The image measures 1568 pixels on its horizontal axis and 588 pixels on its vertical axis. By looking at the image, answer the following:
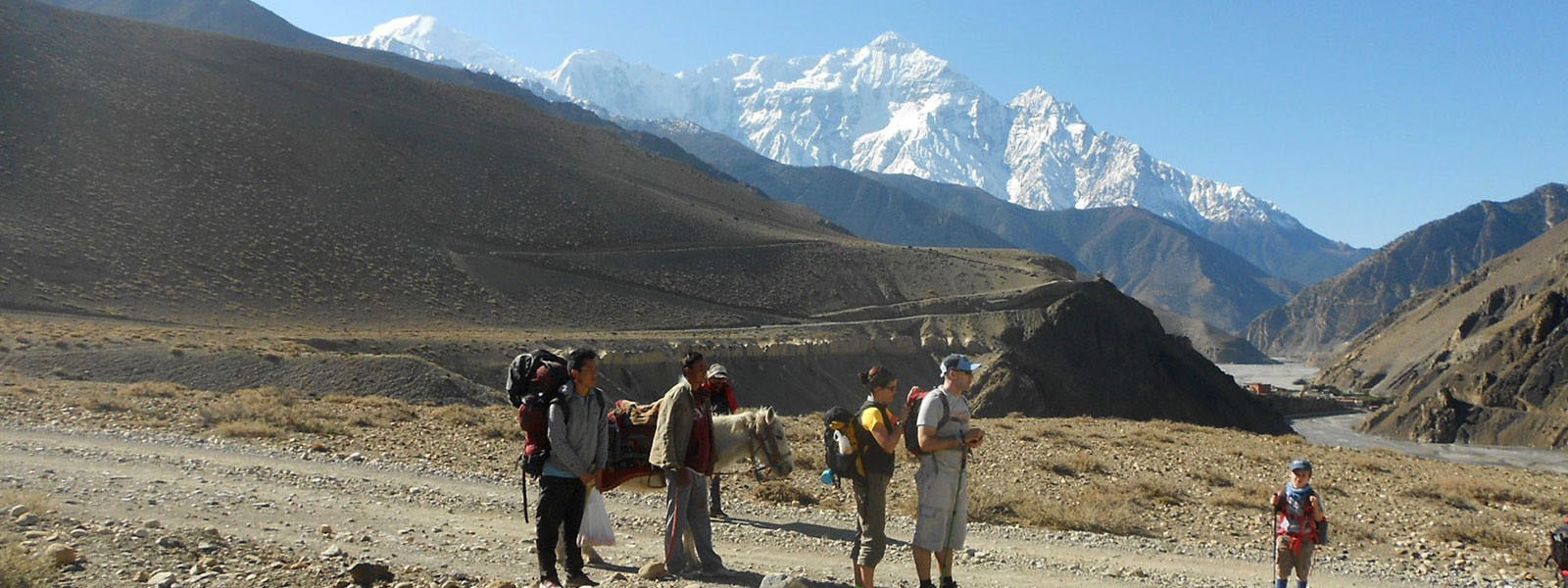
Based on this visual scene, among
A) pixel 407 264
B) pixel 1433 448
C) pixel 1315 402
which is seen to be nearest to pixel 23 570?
pixel 407 264

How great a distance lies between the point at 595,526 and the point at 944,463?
3026 millimetres

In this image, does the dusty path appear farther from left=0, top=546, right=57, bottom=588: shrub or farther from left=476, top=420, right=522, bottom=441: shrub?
left=476, top=420, right=522, bottom=441: shrub

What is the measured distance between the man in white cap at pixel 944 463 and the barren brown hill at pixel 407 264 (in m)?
25.5

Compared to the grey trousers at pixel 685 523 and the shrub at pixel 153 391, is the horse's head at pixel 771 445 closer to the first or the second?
the grey trousers at pixel 685 523

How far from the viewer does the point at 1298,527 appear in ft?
26.9

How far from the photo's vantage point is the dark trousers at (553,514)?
283 inches

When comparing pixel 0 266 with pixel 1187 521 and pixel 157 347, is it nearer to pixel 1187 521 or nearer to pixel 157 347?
pixel 157 347

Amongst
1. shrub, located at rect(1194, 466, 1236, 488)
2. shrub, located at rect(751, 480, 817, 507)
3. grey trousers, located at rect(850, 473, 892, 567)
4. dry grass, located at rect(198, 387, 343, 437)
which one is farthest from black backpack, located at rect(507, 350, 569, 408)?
shrub, located at rect(1194, 466, 1236, 488)

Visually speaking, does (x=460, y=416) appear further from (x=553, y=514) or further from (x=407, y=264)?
(x=407, y=264)

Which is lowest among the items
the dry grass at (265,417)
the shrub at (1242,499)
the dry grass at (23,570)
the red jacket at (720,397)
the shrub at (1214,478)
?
the dry grass at (265,417)

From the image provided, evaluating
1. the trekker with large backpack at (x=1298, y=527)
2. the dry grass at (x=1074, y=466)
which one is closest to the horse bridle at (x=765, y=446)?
the trekker with large backpack at (x=1298, y=527)

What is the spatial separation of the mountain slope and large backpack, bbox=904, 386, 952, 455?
68843 mm

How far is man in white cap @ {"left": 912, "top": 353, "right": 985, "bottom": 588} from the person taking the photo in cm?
693

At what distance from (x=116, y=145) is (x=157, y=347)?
43772 millimetres
